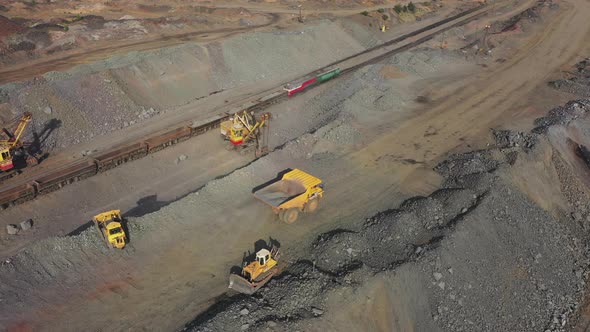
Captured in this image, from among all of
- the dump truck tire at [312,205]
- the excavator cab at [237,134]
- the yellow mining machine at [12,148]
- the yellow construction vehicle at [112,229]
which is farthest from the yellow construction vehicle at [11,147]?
the dump truck tire at [312,205]

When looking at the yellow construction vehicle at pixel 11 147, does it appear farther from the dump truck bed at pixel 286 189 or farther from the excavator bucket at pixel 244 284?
the excavator bucket at pixel 244 284

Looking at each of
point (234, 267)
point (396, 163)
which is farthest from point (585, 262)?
point (234, 267)

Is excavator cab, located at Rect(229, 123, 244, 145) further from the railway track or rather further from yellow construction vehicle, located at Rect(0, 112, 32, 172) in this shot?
yellow construction vehicle, located at Rect(0, 112, 32, 172)

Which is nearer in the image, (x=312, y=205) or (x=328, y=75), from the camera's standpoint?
(x=312, y=205)

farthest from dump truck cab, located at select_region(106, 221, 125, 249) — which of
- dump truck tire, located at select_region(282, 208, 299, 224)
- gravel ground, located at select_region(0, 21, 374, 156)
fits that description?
gravel ground, located at select_region(0, 21, 374, 156)

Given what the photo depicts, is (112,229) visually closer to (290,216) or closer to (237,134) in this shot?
(290,216)

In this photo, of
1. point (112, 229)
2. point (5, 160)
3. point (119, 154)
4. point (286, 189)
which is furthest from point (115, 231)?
point (5, 160)
